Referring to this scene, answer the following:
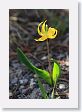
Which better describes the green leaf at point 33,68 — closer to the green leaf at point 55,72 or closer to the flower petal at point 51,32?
the green leaf at point 55,72

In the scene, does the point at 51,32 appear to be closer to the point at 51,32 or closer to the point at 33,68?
the point at 51,32

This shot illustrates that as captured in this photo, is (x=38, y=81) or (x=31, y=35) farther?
(x=31, y=35)

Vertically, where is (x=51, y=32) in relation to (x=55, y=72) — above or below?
above
